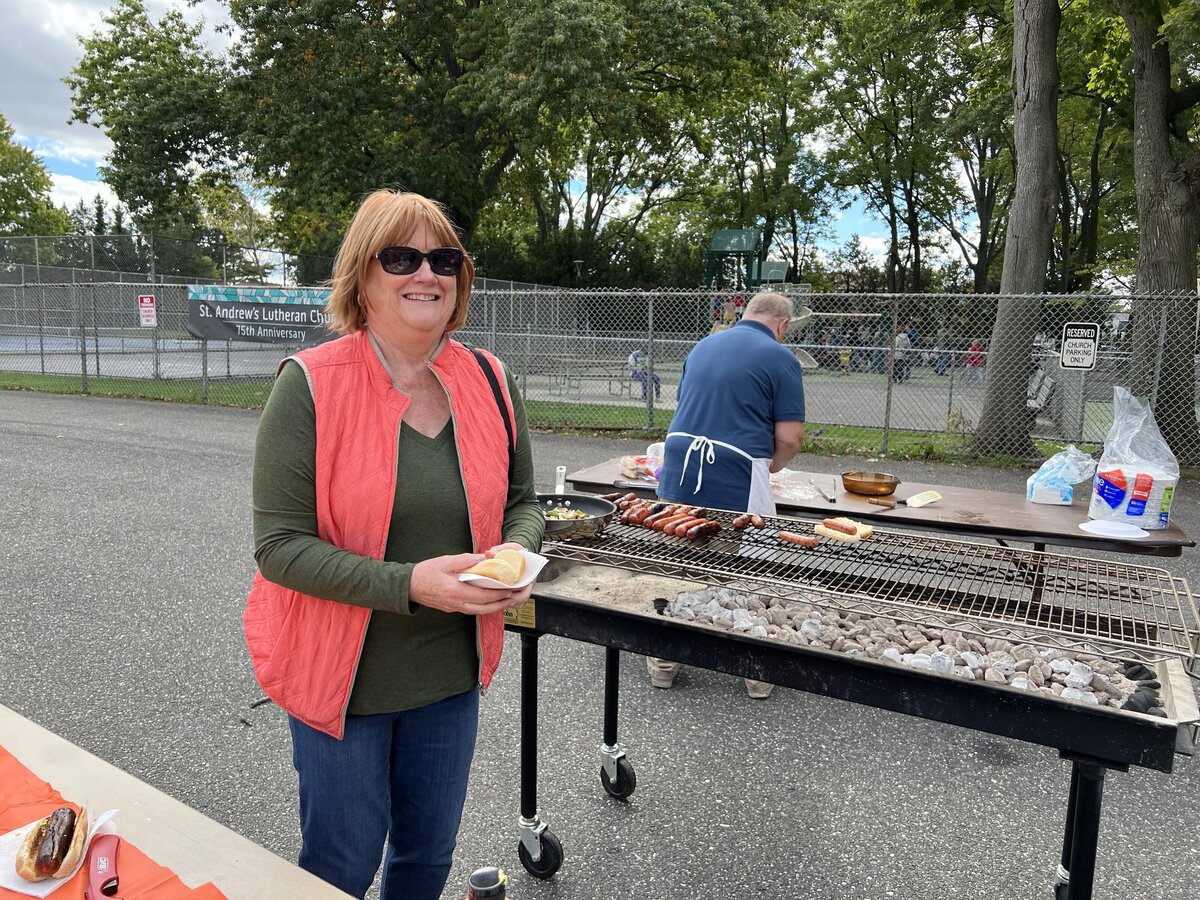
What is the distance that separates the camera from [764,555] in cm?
300

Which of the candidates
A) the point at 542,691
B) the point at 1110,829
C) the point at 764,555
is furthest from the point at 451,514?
the point at 1110,829

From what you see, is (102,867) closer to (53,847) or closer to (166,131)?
(53,847)

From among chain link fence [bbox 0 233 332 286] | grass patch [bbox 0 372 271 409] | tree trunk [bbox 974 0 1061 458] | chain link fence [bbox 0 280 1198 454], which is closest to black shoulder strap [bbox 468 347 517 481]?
chain link fence [bbox 0 280 1198 454]

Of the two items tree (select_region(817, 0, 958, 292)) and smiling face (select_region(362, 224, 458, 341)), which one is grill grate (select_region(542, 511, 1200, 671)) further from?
tree (select_region(817, 0, 958, 292))

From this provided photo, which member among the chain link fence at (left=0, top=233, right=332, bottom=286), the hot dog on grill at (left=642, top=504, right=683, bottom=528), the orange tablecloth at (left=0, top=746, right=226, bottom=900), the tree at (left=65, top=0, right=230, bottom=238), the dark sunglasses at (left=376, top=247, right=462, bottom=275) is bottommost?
the orange tablecloth at (left=0, top=746, right=226, bottom=900)

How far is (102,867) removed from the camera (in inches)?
57.4

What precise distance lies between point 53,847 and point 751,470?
3.55m

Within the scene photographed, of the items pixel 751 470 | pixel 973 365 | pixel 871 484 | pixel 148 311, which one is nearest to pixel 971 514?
pixel 871 484

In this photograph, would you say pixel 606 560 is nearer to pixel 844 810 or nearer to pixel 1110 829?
pixel 844 810

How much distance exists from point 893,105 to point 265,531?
4029 cm

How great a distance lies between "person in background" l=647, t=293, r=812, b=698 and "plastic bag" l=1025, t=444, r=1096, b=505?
1556 mm

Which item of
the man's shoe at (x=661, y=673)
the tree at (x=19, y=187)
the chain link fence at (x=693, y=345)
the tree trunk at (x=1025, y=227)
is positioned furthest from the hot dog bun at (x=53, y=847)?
the tree at (x=19, y=187)

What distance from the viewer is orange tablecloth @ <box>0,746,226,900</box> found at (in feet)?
4.65

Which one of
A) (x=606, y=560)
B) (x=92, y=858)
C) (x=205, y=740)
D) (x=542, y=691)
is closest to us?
(x=92, y=858)
